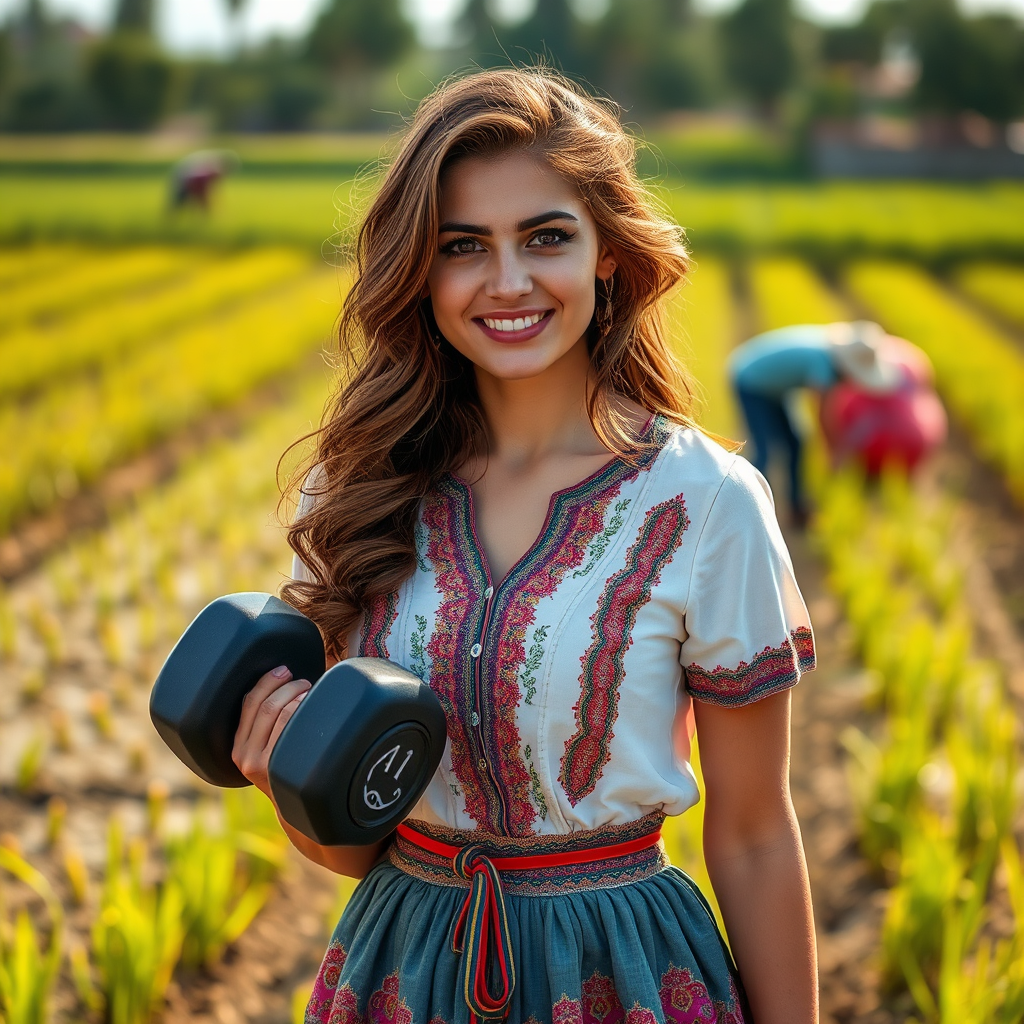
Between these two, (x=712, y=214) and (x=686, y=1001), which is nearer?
(x=686, y=1001)

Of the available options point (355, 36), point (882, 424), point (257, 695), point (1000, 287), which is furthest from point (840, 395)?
point (355, 36)

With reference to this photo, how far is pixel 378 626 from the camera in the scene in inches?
53.9

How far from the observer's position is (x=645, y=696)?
48.9 inches

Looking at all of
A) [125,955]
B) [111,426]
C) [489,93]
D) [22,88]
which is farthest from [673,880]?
[22,88]

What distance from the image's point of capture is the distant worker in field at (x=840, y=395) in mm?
5750

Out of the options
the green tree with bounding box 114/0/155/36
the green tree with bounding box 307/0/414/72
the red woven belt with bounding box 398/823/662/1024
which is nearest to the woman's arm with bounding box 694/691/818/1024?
the red woven belt with bounding box 398/823/662/1024

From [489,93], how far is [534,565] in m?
0.57

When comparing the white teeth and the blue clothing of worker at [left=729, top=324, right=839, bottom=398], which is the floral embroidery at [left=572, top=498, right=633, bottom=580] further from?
the blue clothing of worker at [left=729, top=324, right=839, bottom=398]

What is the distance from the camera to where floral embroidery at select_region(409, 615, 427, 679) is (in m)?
1.30

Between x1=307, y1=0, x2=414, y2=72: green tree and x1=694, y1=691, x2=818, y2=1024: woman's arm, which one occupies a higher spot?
x1=307, y1=0, x2=414, y2=72: green tree

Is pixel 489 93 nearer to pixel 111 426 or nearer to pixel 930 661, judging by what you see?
pixel 930 661

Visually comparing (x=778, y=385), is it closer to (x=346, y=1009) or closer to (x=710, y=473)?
(x=710, y=473)

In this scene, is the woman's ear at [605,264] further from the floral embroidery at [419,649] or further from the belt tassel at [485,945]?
the belt tassel at [485,945]

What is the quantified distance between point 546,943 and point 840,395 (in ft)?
18.6
